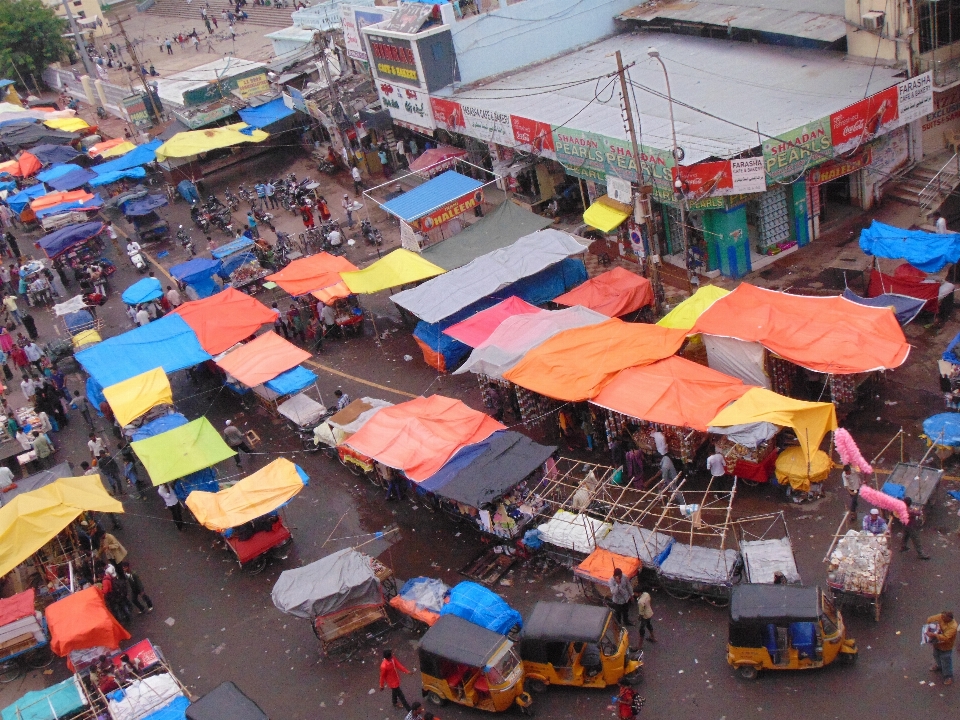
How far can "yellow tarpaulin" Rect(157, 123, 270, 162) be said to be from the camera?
4097 cm

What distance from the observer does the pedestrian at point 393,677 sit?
49.5 ft

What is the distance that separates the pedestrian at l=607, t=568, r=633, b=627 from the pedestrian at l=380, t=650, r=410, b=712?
3709 millimetres

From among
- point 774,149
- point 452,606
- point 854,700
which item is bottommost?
point 854,700

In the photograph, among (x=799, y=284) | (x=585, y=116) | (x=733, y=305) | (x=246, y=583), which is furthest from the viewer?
(x=585, y=116)

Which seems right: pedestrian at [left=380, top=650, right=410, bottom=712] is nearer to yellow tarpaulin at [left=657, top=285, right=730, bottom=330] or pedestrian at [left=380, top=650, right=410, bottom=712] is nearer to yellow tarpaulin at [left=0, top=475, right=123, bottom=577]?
yellow tarpaulin at [left=0, top=475, right=123, bottom=577]

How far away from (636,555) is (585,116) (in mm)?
17191

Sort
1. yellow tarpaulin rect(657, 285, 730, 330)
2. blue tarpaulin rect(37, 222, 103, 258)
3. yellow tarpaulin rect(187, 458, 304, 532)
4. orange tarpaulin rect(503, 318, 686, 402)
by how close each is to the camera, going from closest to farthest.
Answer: yellow tarpaulin rect(187, 458, 304, 532) < orange tarpaulin rect(503, 318, 686, 402) < yellow tarpaulin rect(657, 285, 730, 330) < blue tarpaulin rect(37, 222, 103, 258)

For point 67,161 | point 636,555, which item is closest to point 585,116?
point 636,555

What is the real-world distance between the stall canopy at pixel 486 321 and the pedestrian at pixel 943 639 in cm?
1236

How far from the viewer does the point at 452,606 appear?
15883mm

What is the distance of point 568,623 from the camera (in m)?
14.6

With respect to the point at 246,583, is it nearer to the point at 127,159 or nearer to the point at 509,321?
the point at 509,321

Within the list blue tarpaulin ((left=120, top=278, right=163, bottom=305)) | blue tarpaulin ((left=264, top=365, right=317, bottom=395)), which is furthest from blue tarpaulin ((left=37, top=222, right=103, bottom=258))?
blue tarpaulin ((left=264, top=365, right=317, bottom=395))

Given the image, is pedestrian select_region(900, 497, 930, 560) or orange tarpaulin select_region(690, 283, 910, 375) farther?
orange tarpaulin select_region(690, 283, 910, 375)
